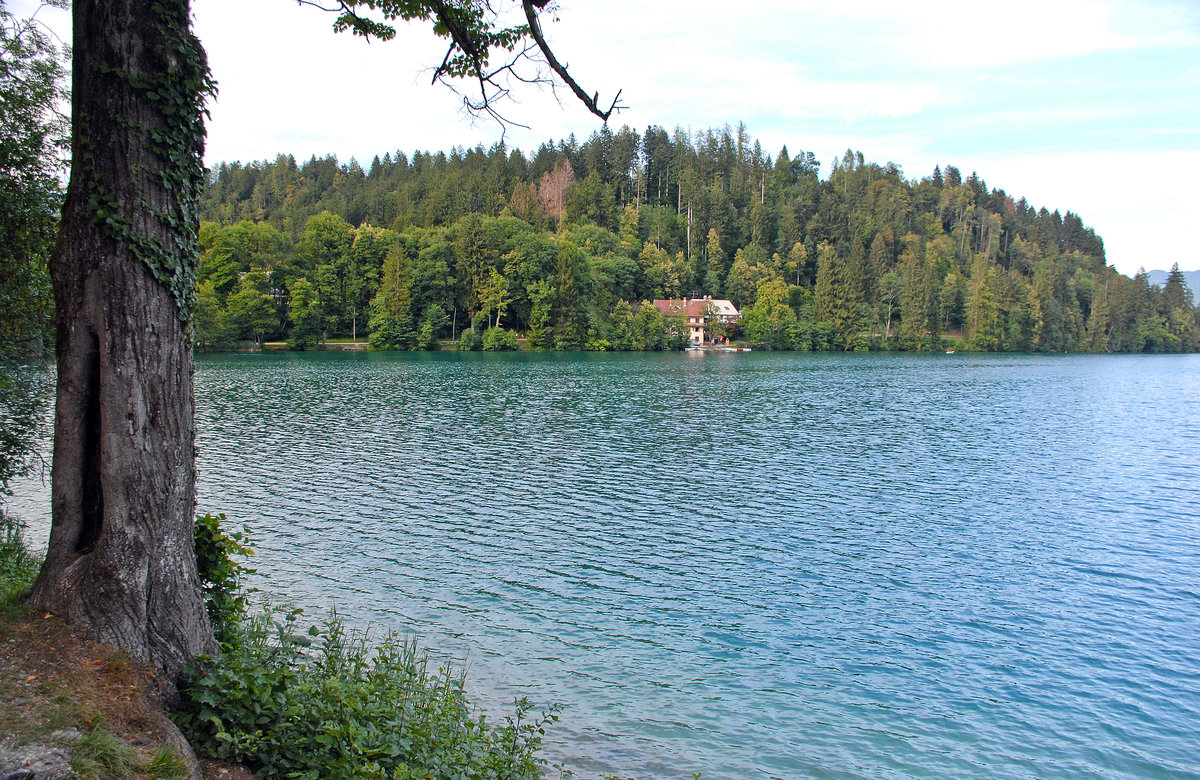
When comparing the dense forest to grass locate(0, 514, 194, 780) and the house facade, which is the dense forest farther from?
grass locate(0, 514, 194, 780)

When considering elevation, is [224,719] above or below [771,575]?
above

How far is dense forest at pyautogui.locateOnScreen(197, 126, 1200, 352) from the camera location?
102 m

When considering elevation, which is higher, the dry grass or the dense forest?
the dense forest

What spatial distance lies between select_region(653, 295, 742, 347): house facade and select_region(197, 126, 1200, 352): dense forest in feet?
12.0

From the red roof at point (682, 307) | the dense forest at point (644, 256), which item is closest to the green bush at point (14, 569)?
the dense forest at point (644, 256)

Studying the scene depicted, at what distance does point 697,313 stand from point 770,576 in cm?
11656

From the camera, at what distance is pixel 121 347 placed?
585 cm

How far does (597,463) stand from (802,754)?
712 inches

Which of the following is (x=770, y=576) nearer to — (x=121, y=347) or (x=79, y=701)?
(x=79, y=701)

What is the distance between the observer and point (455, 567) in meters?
15.0

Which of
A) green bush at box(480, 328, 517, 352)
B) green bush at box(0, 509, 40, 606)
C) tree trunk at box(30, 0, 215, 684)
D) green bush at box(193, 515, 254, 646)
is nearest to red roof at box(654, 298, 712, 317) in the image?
green bush at box(480, 328, 517, 352)

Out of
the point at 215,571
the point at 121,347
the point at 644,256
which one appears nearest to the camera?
the point at 121,347

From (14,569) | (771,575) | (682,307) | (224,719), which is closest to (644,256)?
(682,307)

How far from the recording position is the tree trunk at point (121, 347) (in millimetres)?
5836
